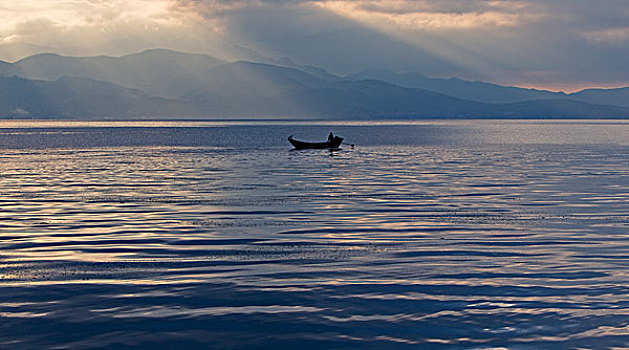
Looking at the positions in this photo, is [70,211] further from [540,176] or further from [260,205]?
[540,176]

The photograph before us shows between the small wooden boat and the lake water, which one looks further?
the small wooden boat

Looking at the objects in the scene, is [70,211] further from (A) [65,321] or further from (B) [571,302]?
(B) [571,302]

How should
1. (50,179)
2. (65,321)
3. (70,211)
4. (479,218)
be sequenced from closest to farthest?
(65,321) < (479,218) < (70,211) < (50,179)

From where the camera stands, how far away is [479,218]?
1236 inches

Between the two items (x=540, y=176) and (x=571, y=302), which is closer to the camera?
(x=571, y=302)

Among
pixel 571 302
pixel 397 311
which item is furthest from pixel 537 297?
pixel 397 311

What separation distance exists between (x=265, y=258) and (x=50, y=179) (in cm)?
3477

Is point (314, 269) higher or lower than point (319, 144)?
lower

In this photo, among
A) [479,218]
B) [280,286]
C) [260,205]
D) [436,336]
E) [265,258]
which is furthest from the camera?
[260,205]

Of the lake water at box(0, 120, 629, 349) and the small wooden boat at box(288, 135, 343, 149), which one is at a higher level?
the small wooden boat at box(288, 135, 343, 149)

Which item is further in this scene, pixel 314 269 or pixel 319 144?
pixel 319 144

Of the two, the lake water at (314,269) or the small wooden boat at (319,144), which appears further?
the small wooden boat at (319,144)

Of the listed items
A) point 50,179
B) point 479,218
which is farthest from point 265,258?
point 50,179

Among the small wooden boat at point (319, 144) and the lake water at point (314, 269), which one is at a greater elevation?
the small wooden boat at point (319, 144)
